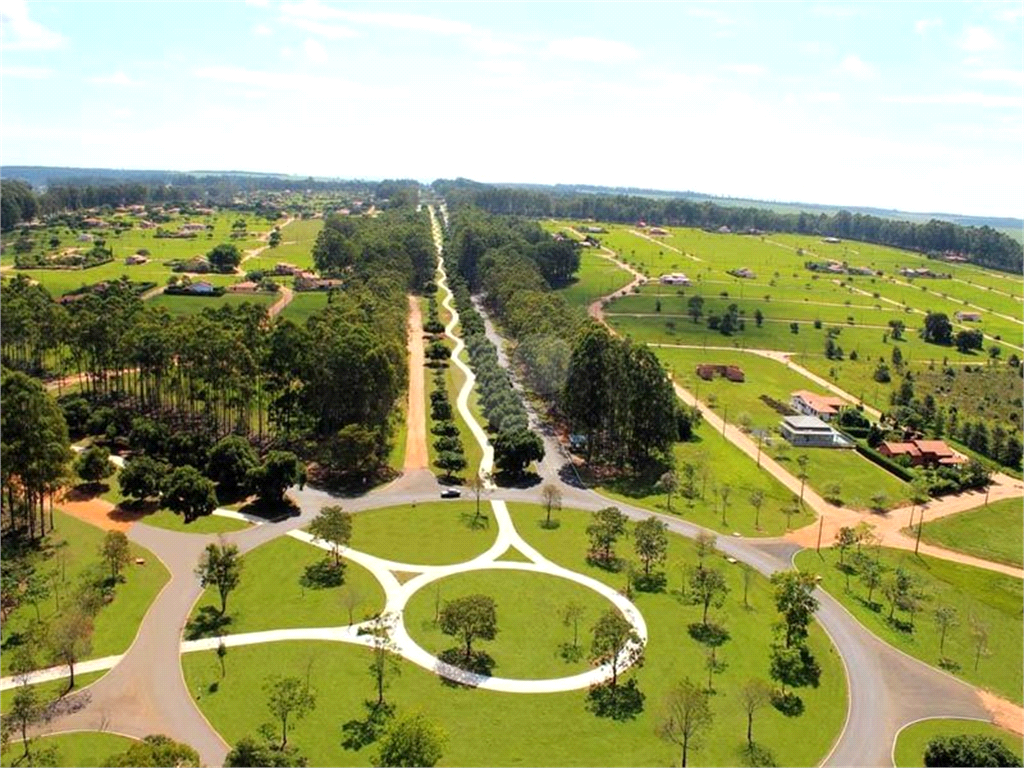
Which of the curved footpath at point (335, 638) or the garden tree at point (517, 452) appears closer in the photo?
the curved footpath at point (335, 638)

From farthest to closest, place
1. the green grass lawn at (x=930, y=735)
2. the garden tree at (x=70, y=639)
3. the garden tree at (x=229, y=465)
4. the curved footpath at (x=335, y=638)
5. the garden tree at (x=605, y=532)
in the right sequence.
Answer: the garden tree at (x=229, y=465), the garden tree at (x=605, y=532), the garden tree at (x=70, y=639), the green grass lawn at (x=930, y=735), the curved footpath at (x=335, y=638)

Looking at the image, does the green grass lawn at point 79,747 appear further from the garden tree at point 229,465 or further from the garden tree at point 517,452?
the garden tree at point 517,452

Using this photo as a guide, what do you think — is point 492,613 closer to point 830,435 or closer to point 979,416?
point 830,435

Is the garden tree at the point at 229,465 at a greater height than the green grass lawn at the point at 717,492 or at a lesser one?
greater

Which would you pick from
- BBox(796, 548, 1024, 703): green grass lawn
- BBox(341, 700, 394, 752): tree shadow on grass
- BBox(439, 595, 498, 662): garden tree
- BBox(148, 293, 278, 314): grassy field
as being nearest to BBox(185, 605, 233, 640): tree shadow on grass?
BBox(341, 700, 394, 752): tree shadow on grass

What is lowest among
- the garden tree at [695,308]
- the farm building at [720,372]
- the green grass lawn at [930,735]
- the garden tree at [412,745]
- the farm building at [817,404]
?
the green grass lawn at [930,735]

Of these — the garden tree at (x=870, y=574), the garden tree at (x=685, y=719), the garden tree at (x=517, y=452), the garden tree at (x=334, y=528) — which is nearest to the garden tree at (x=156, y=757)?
the garden tree at (x=334, y=528)

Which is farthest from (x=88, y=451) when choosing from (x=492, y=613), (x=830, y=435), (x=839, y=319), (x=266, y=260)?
(x=839, y=319)
